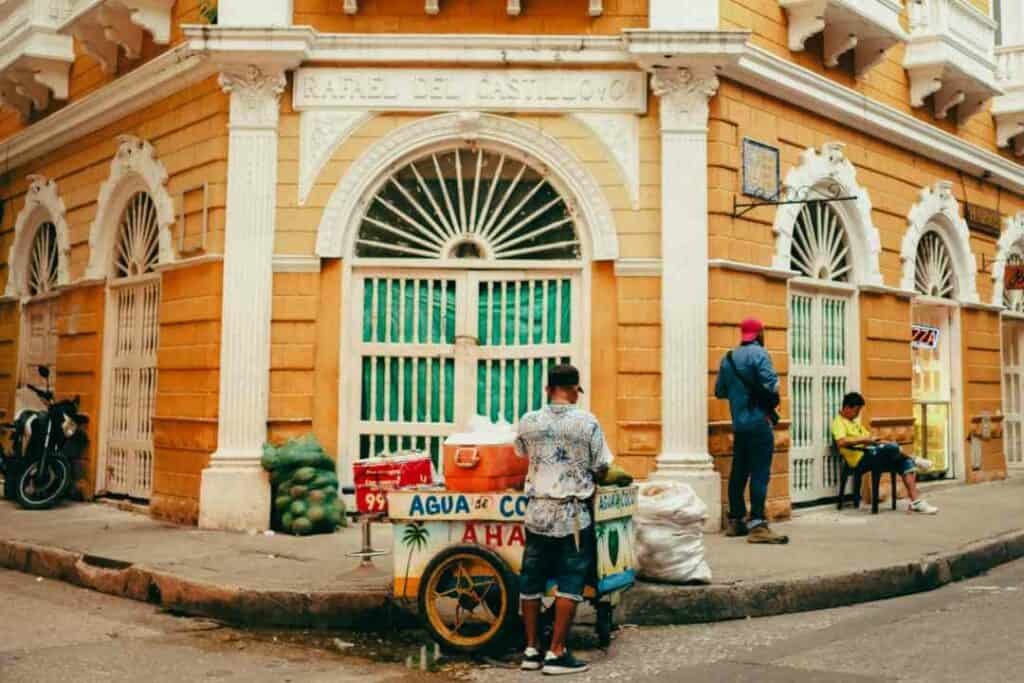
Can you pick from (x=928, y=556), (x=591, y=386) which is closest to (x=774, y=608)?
(x=928, y=556)

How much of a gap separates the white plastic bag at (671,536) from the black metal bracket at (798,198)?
3784 mm

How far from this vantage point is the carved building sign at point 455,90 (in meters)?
9.97

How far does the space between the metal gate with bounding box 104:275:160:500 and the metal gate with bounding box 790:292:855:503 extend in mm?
6761

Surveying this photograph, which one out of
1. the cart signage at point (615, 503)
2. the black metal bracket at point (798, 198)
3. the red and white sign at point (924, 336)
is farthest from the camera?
the red and white sign at point (924, 336)

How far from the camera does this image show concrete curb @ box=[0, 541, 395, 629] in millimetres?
6910

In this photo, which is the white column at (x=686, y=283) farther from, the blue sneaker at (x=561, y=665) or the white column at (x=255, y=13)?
the blue sneaker at (x=561, y=665)

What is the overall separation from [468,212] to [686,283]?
219 centimetres

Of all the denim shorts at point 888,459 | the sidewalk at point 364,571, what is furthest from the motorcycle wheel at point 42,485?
the denim shorts at point 888,459

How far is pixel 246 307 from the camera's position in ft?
32.3

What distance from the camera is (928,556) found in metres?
8.29

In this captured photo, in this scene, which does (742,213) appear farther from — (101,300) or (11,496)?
(11,496)

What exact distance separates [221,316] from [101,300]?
3071 mm

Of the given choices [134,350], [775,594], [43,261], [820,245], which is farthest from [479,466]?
[43,261]

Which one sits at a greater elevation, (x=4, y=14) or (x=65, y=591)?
(x=4, y=14)
